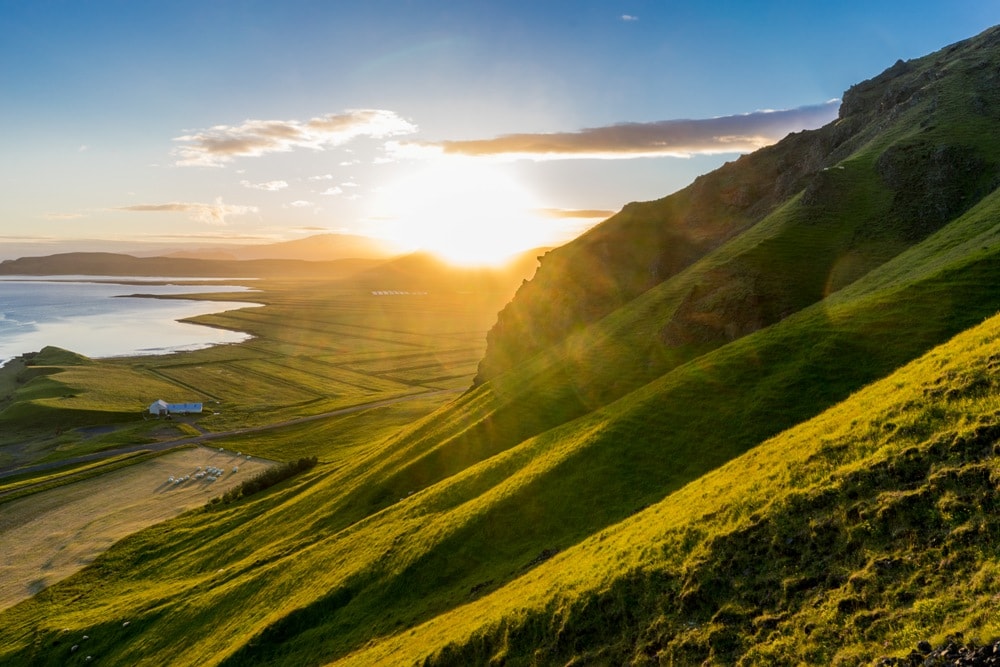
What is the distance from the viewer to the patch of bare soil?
211ft

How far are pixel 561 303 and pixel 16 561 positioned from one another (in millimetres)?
82895

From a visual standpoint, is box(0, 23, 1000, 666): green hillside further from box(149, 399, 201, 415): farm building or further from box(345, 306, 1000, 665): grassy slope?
box(149, 399, 201, 415): farm building

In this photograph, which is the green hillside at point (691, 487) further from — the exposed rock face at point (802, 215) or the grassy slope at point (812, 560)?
the exposed rock face at point (802, 215)

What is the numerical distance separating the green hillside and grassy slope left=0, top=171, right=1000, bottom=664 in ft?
0.77

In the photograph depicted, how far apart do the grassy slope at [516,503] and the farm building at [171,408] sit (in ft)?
304

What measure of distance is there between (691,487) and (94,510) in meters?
93.1

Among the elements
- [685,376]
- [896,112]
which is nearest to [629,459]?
[685,376]

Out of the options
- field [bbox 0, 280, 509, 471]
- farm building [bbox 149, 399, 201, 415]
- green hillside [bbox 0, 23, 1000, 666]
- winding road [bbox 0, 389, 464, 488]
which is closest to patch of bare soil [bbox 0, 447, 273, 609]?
green hillside [bbox 0, 23, 1000, 666]

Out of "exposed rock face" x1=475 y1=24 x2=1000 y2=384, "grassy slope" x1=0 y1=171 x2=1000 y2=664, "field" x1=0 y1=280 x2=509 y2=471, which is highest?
"exposed rock face" x1=475 y1=24 x2=1000 y2=384

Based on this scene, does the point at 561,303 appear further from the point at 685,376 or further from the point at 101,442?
the point at 101,442

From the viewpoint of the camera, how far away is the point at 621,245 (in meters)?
92.5

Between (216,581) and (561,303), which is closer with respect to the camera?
(216,581)

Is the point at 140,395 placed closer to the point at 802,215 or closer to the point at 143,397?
the point at 143,397

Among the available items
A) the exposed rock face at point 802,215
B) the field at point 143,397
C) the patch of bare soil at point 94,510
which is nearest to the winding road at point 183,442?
the field at point 143,397
